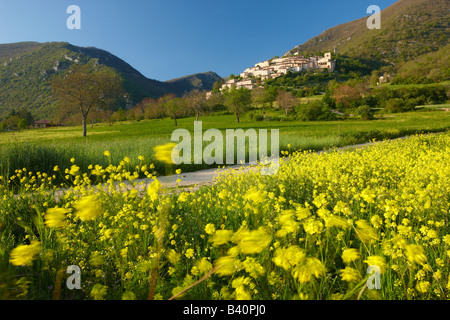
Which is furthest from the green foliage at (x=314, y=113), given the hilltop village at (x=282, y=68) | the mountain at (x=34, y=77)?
the hilltop village at (x=282, y=68)

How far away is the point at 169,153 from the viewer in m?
1.33

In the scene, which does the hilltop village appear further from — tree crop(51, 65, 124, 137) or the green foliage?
tree crop(51, 65, 124, 137)

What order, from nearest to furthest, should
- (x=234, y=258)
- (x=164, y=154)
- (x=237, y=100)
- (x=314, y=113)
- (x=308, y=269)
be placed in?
(x=164, y=154) → (x=308, y=269) → (x=234, y=258) → (x=237, y=100) → (x=314, y=113)

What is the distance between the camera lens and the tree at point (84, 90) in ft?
118

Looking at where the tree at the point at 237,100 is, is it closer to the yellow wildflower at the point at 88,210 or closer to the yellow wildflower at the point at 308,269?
the yellow wildflower at the point at 88,210

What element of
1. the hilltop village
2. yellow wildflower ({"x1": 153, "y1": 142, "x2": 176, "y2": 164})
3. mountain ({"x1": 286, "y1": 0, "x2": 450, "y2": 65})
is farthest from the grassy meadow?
mountain ({"x1": 286, "y1": 0, "x2": 450, "y2": 65})

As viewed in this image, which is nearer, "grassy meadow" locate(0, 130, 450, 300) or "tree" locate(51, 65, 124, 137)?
"grassy meadow" locate(0, 130, 450, 300)

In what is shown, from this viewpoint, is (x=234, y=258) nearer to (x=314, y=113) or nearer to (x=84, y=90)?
(x=84, y=90)

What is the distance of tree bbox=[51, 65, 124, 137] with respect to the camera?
36.0 metres

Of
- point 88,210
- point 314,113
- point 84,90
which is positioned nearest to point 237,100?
point 314,113

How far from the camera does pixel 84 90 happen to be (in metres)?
36.7

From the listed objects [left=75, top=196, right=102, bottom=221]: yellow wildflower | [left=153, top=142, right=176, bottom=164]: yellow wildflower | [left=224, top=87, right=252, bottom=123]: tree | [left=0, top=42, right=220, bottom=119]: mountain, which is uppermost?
[left=0, top=42, right=220, bottom=119]: mountain
